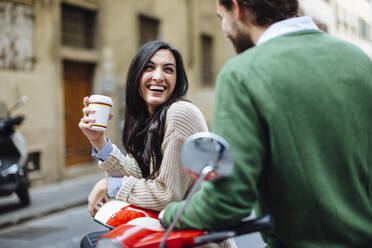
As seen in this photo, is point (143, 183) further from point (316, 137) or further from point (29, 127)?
point (29, 127)

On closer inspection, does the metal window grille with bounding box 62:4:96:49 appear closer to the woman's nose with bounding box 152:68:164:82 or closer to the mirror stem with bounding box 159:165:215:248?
the woman's nose with bounding box 152:68:164:82

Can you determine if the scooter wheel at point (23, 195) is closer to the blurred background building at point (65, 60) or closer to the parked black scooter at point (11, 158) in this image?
the parked black scooter at point (11, 158)

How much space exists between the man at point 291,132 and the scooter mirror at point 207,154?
5 centimetres

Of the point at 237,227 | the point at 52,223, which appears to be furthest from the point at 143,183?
the point at 52,223

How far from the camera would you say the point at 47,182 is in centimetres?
977

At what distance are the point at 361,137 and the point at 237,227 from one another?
1.63 ft

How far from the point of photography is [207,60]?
18922 millimetres

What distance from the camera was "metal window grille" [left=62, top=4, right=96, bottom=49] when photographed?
428 inches

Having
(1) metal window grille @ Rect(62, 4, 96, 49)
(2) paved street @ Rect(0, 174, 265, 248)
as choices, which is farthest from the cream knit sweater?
(1) metal window grille @ Rect(62, 4, 96, 49)

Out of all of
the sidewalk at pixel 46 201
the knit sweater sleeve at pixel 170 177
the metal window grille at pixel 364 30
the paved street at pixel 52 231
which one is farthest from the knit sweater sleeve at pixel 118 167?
the metal window grille at pixel 364 30

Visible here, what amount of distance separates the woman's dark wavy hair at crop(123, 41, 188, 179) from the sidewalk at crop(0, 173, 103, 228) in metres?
4.84

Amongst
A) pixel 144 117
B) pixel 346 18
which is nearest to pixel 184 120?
pixel 144 117

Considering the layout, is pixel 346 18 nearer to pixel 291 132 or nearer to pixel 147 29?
pixel 147 29

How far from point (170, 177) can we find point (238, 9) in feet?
2.63
